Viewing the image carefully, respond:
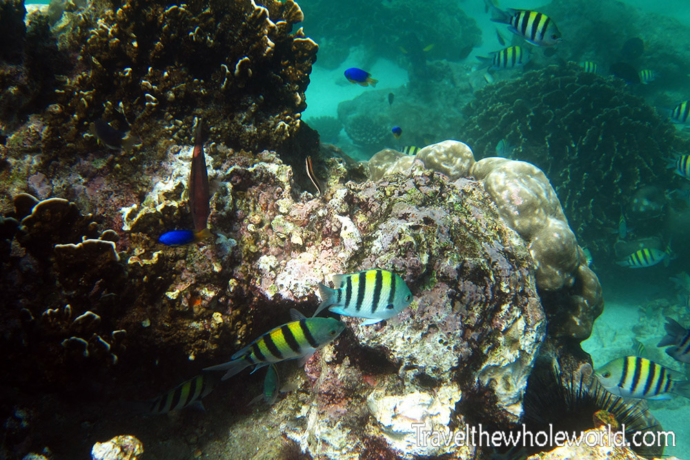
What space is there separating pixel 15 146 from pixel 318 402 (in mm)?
3704

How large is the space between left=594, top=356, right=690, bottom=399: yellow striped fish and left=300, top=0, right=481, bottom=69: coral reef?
21082 millimetres

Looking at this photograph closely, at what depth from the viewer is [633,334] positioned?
30.0ft

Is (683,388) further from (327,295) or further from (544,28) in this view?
(327,295)

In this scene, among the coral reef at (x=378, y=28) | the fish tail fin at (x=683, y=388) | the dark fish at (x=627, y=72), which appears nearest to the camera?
the fish tail fin at (x=683, y=388)

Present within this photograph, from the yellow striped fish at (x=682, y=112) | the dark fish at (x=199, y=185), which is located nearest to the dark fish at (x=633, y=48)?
the yellow striped fish at (x=682, y=112)

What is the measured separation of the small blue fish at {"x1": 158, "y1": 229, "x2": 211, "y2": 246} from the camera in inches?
72.2

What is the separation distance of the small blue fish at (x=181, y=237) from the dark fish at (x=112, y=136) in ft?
5.21

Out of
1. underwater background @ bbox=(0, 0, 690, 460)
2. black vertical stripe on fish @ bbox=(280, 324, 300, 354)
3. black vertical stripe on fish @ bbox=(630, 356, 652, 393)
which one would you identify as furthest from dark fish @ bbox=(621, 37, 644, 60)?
black vertical stripe on fish @ bbox=(280, 324, 300, 354)

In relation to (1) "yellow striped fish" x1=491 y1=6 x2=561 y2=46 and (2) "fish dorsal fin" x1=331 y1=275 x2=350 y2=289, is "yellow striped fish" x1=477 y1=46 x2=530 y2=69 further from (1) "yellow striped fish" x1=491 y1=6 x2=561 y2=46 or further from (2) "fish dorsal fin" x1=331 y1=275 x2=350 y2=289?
(2) "fish dorsal fin" x1=331 y1=275 x2=350 y2=289

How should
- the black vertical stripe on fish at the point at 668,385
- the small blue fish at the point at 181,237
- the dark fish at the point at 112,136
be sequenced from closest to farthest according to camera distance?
the small blue fish at the point at 181,237 → the dark fish at the point at 112,136 → the black vertical stripe on fish at the point at 668,385

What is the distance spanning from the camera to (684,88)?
14.4m

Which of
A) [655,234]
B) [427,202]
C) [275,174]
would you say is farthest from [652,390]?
[655,234]

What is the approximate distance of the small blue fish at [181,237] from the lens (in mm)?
1835

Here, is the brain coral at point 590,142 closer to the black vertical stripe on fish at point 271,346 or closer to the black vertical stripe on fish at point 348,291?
the black vertical stripe on fish at point 348,291
